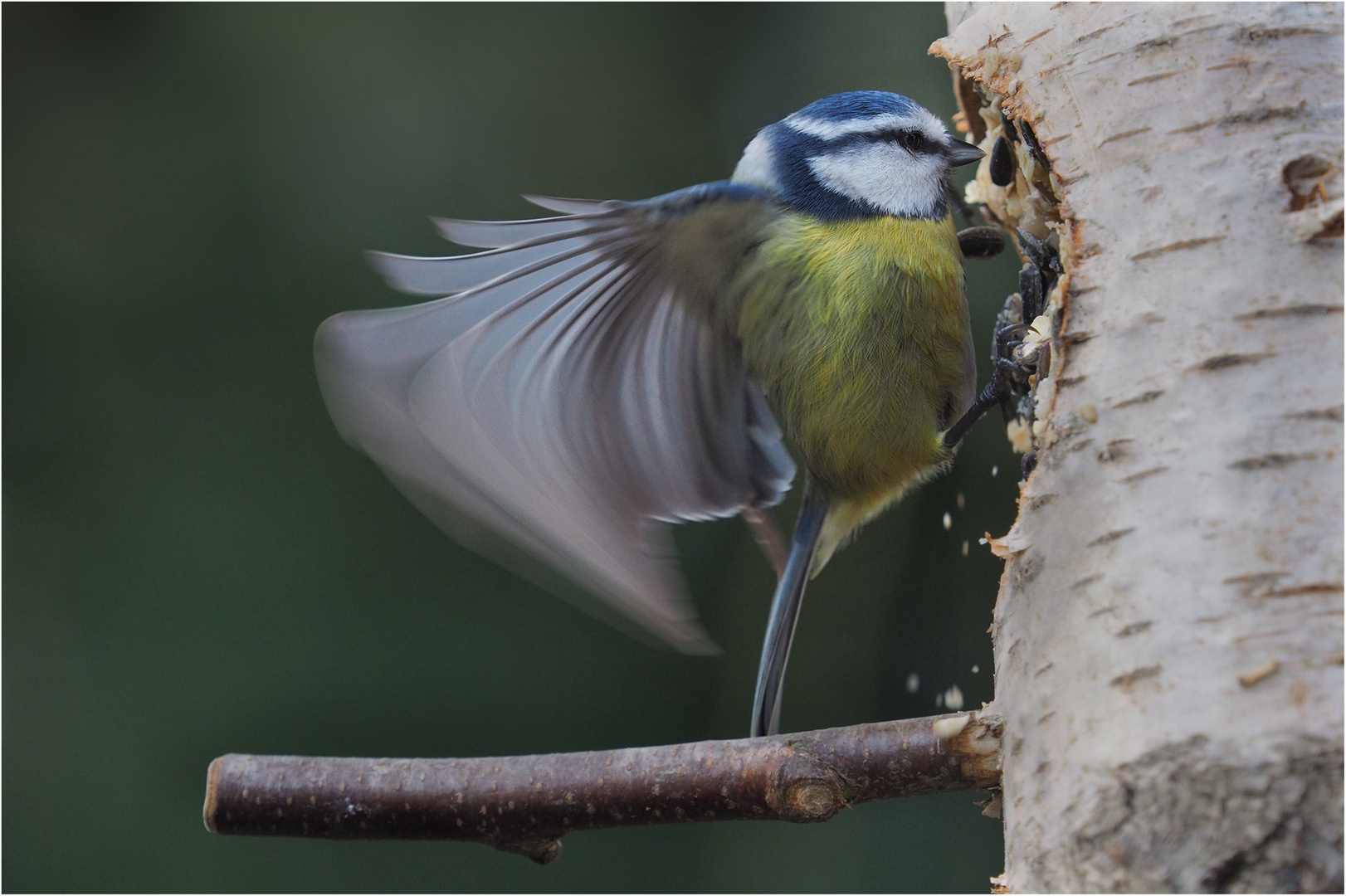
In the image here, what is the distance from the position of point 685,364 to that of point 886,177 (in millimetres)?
367

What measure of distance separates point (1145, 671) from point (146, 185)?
247 cm

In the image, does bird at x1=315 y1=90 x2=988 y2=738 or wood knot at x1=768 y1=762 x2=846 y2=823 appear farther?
bird at x1=315 y1=90 x2=988 y2=738

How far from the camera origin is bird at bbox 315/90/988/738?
1.12 metres

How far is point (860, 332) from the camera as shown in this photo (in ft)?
4.48

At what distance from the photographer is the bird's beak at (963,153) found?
4.80 feet

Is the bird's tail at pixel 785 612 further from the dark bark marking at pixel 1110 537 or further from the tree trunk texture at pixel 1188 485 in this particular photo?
the dark bark marking at pixel 1110 537

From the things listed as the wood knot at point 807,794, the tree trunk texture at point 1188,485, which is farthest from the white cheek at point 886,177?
the wood knot at point 807,794

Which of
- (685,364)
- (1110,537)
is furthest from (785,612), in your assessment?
(1110,537)

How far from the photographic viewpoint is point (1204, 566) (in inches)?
27.6

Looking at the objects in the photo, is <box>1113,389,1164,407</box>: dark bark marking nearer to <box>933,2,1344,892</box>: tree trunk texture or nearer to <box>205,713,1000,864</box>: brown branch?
<box>933,2,1344,892</box>: tree trunk texture

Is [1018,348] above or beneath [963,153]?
beneath

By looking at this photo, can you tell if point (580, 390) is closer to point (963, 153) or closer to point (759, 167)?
point (759, 167)

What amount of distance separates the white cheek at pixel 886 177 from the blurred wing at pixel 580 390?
13 cm

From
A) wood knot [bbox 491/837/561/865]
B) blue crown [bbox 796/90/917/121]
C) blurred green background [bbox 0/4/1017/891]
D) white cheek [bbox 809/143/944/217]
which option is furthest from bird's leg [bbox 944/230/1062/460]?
blurred green background [bbox 0/4/1017/891]
